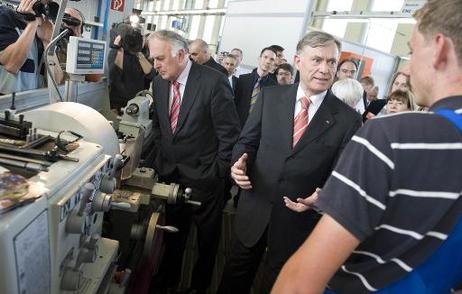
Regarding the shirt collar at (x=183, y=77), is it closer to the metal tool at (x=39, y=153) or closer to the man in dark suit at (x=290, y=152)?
the man in dark suit at (x=290, y=152)

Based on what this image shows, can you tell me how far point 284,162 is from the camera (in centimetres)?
156

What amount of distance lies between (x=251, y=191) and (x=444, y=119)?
1.14 meters

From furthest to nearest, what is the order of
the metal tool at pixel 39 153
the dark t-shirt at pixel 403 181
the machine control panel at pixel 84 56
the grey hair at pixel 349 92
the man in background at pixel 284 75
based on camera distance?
the man in background at pixel 284 75 < the grey hair at pixel 349 92 < the machine control panel at pixel 84 56 < the metal tool at pixel 39 153 < the dark t-shirt at pixel 403 181

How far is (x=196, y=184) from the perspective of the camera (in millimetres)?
2016

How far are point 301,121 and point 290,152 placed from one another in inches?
6.5

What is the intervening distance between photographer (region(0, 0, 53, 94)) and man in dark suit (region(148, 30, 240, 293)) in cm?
61

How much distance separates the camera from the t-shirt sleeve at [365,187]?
2.09ft

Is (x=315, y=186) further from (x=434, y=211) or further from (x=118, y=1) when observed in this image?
(x=118, y=1)

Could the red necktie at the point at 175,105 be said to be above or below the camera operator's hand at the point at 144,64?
below

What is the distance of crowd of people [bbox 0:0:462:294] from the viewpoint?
0.64 metres

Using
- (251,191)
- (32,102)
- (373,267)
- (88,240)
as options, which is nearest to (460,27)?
(373,267)

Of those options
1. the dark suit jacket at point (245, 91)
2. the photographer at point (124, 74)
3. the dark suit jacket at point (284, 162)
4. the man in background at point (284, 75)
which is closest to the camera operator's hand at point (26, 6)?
the dark suit jacket at point (284, 162)

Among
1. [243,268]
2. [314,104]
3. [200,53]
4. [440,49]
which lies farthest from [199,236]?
[200,53]

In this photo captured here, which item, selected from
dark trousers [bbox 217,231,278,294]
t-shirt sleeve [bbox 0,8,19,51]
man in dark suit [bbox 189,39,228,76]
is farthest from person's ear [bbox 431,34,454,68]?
man in dark suit [bbox 189,39,228,76]
